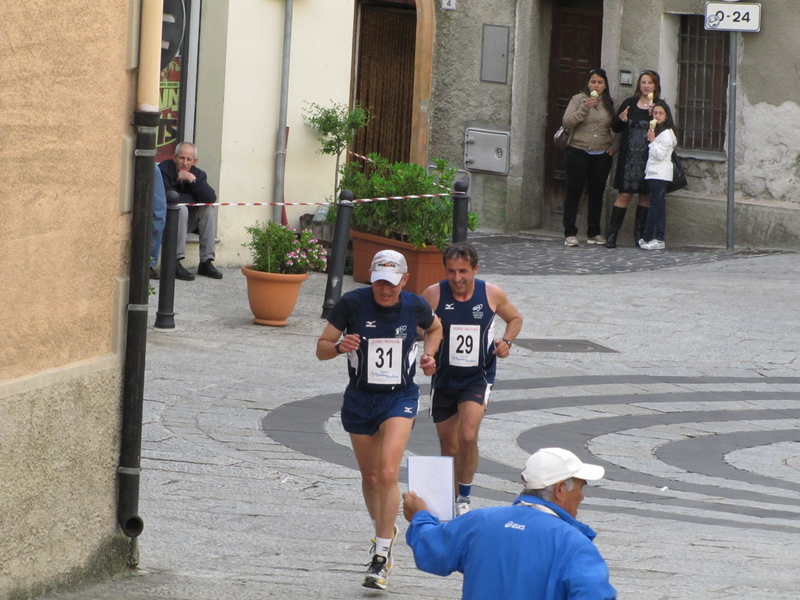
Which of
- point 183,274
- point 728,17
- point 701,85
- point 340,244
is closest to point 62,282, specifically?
point 340,244

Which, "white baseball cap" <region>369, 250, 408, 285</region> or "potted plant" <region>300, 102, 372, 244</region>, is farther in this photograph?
"potted plant" <region>300, 102, 372, 244</region>

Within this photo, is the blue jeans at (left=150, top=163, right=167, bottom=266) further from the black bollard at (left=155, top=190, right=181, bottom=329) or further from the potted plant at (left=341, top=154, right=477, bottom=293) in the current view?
the potted plant at (left=341, top=154, right=477, bottom=293)

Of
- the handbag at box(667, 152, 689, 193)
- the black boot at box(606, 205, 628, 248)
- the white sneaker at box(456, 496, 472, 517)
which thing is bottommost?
the white sneaker at box(456, 496, 472, 517)

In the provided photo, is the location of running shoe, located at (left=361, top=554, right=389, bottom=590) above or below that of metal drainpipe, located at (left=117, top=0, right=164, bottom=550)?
below

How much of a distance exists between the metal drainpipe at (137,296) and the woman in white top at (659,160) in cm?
1256

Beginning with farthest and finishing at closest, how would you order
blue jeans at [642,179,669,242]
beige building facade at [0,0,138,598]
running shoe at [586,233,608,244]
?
running shoe at [586,233,608,244], blue jeans at [642,179,669,242], beige building facade at [0,0,138,598]

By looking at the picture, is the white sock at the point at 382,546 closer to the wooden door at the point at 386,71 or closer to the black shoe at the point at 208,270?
the black shoe at the point at 208,270

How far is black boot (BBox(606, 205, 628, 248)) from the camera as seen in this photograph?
18.5 meters

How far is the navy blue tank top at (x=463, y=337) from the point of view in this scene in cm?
798

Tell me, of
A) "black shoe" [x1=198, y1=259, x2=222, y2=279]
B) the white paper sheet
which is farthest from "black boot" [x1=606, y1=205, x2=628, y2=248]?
the white paper sheet

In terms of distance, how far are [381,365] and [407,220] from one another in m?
7.39

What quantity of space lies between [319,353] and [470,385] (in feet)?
4.01

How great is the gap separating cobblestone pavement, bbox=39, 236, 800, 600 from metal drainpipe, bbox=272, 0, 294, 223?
1093 mm

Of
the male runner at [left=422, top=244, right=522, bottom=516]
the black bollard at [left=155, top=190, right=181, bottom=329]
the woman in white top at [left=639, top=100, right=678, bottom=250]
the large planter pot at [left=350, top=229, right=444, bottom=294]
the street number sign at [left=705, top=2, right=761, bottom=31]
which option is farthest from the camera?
the woman in white top at [left=639, top=100, right=678, bottom=250]
